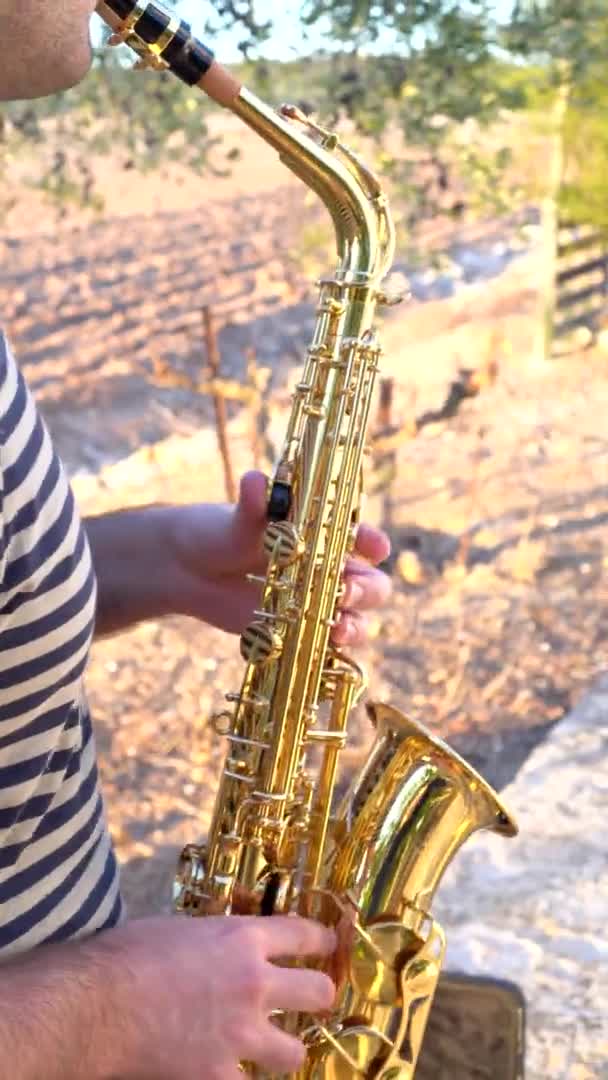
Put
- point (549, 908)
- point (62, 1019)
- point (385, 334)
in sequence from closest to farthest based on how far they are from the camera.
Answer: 1. point (62, 1019)
2. point (549, 908)
3. point (385, 334)

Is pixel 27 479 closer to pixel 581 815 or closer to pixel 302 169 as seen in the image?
pixel 302 169

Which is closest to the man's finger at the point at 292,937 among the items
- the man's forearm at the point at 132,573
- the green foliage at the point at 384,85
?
the man's forearm at the point at 132,573

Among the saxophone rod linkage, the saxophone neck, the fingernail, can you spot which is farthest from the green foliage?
the fingernail

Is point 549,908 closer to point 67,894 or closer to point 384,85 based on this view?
point 67,894

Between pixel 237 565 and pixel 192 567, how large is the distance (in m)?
0.06

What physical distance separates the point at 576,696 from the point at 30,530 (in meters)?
3.93

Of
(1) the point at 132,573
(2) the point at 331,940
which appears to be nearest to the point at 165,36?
(1) the point at 132,573

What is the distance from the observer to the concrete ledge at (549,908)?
239cm

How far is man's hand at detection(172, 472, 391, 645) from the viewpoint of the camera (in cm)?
163

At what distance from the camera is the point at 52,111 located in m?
3.95

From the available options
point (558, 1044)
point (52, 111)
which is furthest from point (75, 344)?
point (558, 1044)

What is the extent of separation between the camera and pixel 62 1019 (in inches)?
41.6

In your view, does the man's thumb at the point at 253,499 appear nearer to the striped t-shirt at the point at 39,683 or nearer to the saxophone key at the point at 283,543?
the saxophone key at the point at 283,543

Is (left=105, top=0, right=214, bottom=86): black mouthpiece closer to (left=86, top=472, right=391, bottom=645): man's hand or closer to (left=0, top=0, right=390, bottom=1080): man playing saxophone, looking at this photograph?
(left=0, top=0, right=390, bottom=1080): man playing saxophone
